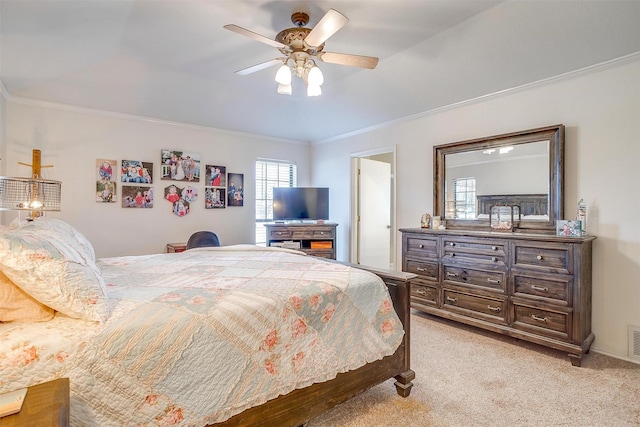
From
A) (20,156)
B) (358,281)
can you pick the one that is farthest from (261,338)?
(20,156)

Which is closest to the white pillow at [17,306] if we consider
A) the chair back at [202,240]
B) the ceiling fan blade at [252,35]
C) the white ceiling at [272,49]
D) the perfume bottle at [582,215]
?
the ceiling fan blade at [252,35]

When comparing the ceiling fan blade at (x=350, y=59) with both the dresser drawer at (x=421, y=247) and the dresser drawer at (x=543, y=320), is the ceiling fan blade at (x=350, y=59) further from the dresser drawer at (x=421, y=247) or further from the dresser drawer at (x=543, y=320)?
the dresser drawer at (x=543, y=320)

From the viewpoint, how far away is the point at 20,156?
3479 mm

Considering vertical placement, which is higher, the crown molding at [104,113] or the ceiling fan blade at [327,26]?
the crown molding at [104,113]

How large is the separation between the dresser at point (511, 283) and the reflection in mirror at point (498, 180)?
1.65 ft

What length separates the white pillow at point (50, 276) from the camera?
1.13 meters

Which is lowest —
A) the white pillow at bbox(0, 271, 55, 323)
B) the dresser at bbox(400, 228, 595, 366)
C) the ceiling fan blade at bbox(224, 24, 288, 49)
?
the dresser at bbox(400, 228, 595, 366)

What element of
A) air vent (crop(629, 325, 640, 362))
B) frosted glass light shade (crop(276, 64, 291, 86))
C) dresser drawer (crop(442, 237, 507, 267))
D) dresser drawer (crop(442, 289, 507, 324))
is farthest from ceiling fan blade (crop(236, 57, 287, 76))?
air vent (crop(629, 325, 640, 362))

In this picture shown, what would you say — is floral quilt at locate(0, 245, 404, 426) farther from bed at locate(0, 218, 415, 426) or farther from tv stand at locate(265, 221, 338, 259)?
tv stand at locate(265, 221, 338, 259)

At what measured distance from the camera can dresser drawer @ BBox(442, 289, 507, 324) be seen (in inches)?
115

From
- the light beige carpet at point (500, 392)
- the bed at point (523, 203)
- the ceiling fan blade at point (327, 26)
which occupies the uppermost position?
the ceiling fan blade at point (327, 26)

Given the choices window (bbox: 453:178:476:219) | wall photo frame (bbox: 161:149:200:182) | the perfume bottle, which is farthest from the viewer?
wall photo frame (bbox: 161:149:200:182)

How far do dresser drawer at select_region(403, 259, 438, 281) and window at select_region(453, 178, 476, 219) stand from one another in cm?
69

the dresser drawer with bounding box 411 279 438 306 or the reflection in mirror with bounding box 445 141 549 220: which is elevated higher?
the reflection in mirror with bounding box 445 141 549 220
